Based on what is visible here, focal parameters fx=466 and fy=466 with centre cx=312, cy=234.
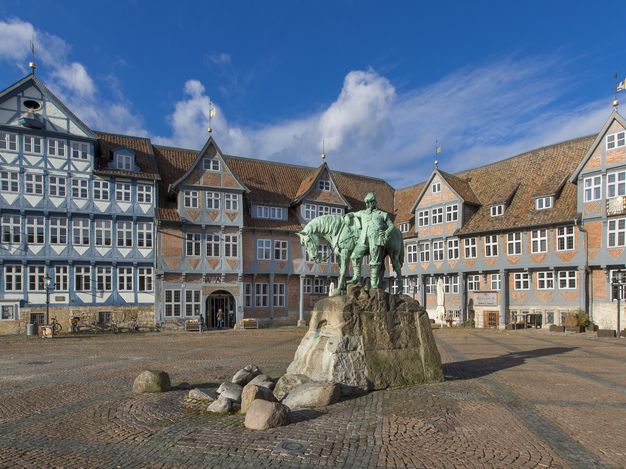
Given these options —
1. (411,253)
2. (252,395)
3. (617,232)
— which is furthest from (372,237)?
(411,253)

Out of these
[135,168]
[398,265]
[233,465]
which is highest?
[135,168]

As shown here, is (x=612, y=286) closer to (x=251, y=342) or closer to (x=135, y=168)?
(x=251, y=342)

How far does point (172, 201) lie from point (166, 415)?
25950mm

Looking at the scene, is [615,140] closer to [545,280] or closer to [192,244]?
[545,280]

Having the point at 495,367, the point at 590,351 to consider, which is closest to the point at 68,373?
the point at 495,367

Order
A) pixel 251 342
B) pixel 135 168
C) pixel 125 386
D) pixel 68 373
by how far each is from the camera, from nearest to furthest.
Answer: pixel 125 386 → pixel 68 373 → pixel 251 342 → pixel 135 168

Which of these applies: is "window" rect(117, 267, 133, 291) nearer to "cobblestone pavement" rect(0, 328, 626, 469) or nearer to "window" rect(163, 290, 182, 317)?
"window" rect(163, 290, 182, 317)

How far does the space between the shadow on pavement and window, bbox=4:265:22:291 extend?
25723 mm

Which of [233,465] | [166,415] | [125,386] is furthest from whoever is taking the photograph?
[125,386]

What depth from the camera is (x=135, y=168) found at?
103 ft

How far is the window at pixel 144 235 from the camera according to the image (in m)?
30.9

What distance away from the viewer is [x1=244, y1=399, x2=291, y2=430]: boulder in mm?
7590

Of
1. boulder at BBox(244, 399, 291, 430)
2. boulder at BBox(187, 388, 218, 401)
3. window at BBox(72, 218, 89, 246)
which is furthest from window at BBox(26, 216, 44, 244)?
boulder at BBox(244, 399, 291, 430)

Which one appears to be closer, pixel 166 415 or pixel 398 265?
pixel 166 415
